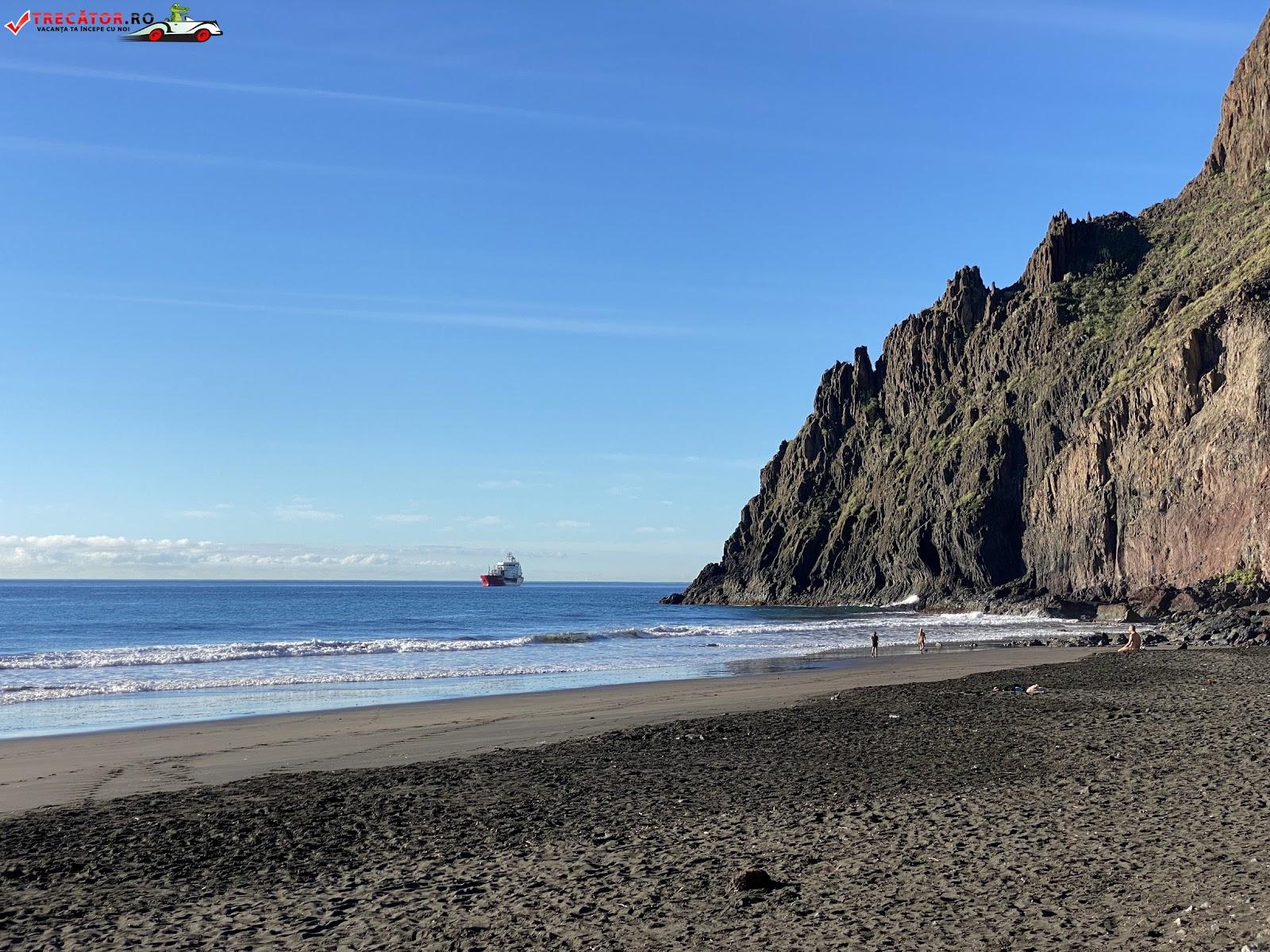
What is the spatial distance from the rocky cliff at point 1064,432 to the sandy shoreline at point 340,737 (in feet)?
162

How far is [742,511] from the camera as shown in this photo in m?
141

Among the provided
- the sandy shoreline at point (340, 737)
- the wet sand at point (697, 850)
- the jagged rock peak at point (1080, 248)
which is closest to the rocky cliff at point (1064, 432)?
the jagged rock peak at point (1080, 248)

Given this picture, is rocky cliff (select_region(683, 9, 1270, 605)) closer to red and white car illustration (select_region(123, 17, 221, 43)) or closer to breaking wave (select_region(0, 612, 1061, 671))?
breaking wave (select_region(0, 612, 1061, 671))

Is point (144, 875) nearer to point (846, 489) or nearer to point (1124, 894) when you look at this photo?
point (1124, 894)

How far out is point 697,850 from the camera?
33.9 feet

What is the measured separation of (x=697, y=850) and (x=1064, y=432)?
94440 millimetres

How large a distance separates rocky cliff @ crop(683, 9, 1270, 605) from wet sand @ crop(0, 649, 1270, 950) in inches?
2250

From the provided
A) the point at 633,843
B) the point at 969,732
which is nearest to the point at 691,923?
the point at 633,843

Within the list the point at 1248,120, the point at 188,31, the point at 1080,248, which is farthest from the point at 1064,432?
the point at 188,31

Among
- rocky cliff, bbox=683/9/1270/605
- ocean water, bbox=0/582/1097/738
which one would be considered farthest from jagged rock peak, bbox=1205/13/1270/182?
ocean water, bbox=0/582/1097/738

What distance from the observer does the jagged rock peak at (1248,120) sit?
348 ft

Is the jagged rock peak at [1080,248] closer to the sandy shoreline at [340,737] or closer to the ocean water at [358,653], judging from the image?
the ocean water at [358,653]

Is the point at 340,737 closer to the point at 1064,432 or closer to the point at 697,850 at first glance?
the point at 697,850

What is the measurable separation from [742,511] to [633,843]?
430ft
